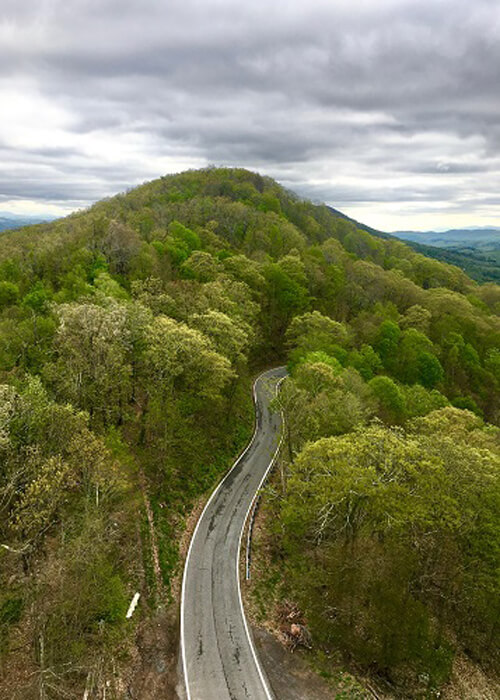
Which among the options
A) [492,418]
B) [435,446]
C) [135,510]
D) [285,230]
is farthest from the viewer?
[285,230]

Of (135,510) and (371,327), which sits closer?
(135,510)

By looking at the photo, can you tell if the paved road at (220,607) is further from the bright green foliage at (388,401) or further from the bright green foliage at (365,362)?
the bright green foliage at (365,362)

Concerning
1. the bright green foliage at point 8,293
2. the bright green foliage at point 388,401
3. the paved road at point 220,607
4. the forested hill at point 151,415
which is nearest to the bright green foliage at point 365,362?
the forested hill at point 151,415

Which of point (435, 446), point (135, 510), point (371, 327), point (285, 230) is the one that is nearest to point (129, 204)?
point (285, 230)

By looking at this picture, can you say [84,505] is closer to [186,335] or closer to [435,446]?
[186,335]

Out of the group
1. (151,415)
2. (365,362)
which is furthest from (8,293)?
(365,362)

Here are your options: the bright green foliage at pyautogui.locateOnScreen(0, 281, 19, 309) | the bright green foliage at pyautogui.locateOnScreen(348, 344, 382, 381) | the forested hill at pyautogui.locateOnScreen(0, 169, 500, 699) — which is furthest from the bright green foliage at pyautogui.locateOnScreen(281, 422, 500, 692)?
the bright green foliage at pyautogui.locateOnScreen(0, 281, 19, 309)

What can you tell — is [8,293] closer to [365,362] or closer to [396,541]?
[365,362]

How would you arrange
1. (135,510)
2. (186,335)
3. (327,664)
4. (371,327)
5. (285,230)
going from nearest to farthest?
(327,664)
(135,510)
(186,335)
(371,327)
(285,230)
